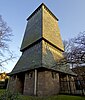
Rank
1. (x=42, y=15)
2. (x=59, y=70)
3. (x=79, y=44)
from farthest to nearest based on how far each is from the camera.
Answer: (x=42, y=15) < (x=59, y=70) < (x=79, y=44)

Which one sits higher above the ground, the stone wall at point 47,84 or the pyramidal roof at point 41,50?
the pyramidal roof at point 41,50

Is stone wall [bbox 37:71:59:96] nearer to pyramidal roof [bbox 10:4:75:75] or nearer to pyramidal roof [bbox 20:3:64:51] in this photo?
pyramidal roof [bbox 10:4:75:75]

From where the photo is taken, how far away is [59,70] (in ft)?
→ 45.3

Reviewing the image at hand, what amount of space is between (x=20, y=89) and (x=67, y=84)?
5939mm

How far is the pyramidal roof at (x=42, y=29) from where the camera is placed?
52.7 feet

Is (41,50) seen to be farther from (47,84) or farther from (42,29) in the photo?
(47,84)

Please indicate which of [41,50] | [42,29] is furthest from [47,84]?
[42,29]

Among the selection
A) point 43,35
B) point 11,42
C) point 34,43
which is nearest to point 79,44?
point 43,35

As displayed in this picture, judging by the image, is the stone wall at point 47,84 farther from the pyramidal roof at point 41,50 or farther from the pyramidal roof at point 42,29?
the pyramidal roof at point 42,29

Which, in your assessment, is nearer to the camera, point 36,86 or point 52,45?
point 36,86

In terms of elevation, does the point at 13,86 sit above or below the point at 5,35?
below

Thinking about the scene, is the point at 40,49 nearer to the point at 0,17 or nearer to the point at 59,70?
the point at 59,70

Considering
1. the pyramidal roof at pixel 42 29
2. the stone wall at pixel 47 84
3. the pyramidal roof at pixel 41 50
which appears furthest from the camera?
the pyramidal roof at pixel 42 29

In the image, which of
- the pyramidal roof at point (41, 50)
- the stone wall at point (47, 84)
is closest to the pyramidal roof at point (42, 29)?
the pyramidal roof at point (41, 50)
